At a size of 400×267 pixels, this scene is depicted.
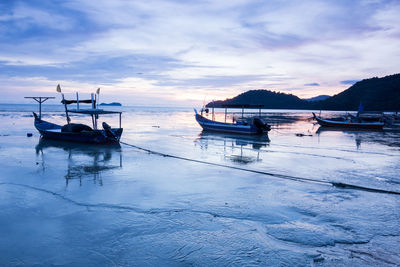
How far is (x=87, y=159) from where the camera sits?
14.6 m

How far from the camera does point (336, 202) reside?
8.30m

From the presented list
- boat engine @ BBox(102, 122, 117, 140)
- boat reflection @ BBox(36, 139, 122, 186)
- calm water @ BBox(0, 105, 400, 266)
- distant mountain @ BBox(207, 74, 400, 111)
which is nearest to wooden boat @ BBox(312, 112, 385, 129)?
calm water @ BBox(0, 105, 400, 266)

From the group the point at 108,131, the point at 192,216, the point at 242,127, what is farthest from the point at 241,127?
the point at 192,216

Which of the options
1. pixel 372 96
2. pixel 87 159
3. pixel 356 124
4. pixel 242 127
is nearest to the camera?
pixel 87 159

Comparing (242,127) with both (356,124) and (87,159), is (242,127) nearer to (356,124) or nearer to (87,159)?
(87,159)

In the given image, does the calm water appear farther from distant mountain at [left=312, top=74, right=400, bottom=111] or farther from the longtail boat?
distant mountain at [left=312, top=74, right=400, bottom=111]

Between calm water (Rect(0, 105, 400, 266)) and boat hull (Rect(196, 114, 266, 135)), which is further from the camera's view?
boat hull (Rect(196, 114, 266, 135))

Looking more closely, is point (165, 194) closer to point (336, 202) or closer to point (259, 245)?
point (259, 245)

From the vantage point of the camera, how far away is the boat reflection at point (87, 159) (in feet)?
36.9

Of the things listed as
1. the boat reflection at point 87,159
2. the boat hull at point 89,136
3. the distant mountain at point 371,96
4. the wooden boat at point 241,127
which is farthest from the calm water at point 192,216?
the distant mountain at point 371,96

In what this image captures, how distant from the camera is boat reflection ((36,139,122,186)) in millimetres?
11260

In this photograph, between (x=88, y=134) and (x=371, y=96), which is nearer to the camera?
(x=88, y=134)

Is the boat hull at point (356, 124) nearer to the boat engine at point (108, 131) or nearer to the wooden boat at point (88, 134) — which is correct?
the wooden boat at point (88, 134)

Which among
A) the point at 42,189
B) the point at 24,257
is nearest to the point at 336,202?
the point at 24,257
